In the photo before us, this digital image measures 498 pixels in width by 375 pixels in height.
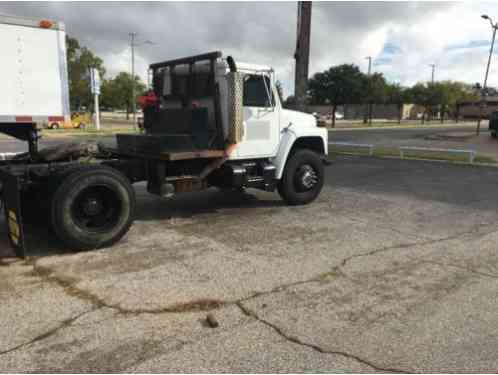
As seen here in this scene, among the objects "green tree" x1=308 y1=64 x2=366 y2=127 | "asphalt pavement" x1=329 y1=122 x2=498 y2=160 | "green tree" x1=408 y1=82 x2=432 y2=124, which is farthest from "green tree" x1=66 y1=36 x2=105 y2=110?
"green tree" x1=408 y1=82 x2=432 y2=124

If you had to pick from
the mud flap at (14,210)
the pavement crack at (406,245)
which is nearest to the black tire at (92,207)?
the mud flap at (14,210)

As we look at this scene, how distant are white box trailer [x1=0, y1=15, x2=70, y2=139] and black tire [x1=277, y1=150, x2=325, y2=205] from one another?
4.08 metres

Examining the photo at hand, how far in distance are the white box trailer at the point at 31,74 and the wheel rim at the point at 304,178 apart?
4.32 m

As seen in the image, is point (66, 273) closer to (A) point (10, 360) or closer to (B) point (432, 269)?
(A) point (10, 360)

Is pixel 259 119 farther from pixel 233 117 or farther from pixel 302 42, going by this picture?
pixel 302 42

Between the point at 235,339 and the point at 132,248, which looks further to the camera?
the point at 132,248

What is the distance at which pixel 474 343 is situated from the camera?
3.45 metres

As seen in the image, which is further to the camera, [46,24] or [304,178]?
[304,178]

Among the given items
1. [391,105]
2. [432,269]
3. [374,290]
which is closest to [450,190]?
[432,269]

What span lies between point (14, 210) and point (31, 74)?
1.72 m

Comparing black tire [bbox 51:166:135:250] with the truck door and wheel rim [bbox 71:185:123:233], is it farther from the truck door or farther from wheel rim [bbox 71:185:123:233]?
the truck door

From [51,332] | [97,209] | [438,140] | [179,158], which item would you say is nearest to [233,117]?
[179,158]

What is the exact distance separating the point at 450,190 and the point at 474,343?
24.7 ft

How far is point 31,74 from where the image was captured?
18.0ft
